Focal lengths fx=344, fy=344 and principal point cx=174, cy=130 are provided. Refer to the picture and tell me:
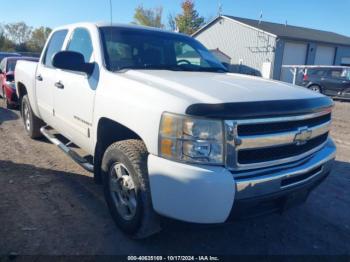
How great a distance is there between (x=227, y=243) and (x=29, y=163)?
3260 millimetres

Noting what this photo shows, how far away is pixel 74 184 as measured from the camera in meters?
4.32

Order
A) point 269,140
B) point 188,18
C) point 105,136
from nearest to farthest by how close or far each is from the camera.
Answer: point 269,140 → point 105,136 → point 188,18

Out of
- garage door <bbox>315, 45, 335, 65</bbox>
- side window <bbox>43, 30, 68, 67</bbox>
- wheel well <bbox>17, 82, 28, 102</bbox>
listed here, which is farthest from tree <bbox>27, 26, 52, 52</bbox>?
side window <bbox>43, 30, 68, 67</bbox>

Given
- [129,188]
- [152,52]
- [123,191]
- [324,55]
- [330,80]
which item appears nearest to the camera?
[129,188]

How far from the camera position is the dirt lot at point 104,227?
3047mm

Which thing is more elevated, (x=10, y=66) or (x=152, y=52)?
(x=152, y=52)

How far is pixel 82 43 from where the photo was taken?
413 cm

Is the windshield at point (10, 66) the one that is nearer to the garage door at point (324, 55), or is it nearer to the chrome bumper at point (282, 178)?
the chrome bumper at point (282, 178)

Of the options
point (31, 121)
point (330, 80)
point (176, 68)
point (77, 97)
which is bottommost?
point (330, 80)

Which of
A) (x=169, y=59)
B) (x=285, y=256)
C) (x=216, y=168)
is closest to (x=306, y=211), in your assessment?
(x=285, y=256)

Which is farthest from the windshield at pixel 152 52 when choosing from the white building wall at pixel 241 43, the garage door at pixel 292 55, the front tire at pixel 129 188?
the garage door at pixel 292 55

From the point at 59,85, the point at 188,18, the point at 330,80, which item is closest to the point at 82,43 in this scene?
the point at 59,85

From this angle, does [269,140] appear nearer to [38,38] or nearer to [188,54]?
[188,54]

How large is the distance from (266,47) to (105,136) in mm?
26485
